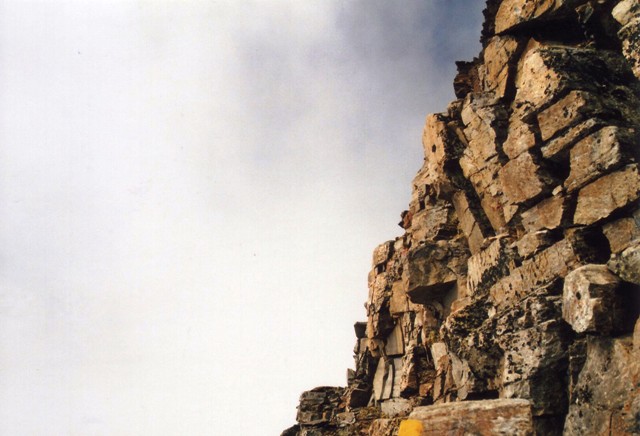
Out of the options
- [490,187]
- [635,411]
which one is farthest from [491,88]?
[635,411]

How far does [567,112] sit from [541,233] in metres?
3.72

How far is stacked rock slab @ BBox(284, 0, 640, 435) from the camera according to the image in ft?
37.7

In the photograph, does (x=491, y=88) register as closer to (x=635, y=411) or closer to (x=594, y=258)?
(x=594, y=258)

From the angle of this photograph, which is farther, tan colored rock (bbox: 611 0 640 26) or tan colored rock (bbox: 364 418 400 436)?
tan colored rock (bbox: 364 418 400 436)

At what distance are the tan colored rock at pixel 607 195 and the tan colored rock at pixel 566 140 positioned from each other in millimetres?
1490

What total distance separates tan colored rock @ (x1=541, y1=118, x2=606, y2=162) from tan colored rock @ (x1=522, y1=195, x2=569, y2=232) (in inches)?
52.1

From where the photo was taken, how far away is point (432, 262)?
2470 centimetres

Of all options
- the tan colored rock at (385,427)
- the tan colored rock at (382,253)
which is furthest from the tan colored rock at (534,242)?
the tan colored rock at (382,253)

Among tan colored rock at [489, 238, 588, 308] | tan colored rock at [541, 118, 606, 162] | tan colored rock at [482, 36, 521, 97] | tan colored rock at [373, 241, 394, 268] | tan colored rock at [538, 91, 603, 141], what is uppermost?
tan colored rock at [482, 36, 521, 97]

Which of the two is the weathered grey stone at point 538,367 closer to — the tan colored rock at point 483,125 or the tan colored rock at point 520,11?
the tan colored rock at point 483,125

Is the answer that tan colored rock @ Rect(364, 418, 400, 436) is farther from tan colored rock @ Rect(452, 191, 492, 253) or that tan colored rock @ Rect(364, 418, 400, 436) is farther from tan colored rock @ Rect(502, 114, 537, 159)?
tan colored rock @ Rect(502, 114, 537, 159)

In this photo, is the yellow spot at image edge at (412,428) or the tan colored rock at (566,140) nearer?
the yellow spot at image edge at (412,428)

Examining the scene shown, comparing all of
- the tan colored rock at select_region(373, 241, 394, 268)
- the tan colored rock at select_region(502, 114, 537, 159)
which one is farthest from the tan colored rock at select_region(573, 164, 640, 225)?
the tan colored rock at select_region(373, 241, 394, 268)

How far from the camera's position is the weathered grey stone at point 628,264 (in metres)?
11.3
